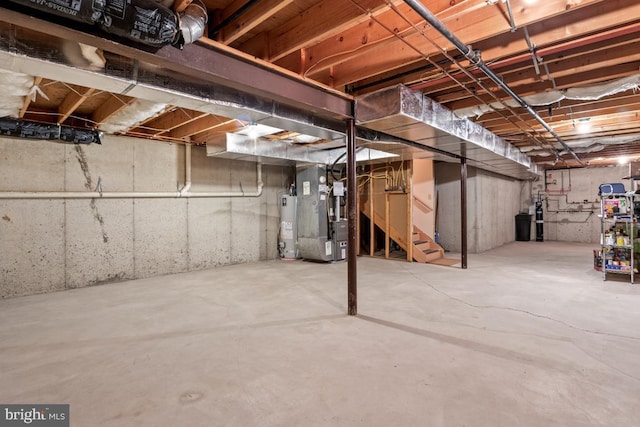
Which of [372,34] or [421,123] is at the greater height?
[372,34]

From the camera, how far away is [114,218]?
4590 mm

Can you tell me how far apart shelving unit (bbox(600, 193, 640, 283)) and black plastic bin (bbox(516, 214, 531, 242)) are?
524cm

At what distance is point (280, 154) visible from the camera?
523 centimetres

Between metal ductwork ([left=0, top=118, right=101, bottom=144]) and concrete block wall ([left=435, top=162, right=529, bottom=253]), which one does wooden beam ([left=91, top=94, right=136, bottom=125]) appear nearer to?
metal ductwork ([left=0, top=118, right=101, bottom=144])

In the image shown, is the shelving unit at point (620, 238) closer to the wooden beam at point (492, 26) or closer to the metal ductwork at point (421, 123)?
the metal ductwork at point (421, 123)

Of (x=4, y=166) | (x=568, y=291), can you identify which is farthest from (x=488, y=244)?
(x=4, y=166)

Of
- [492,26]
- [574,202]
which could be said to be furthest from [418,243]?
[574,202]

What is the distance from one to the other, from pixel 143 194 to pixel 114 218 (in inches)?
19.6

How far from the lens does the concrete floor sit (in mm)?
1670

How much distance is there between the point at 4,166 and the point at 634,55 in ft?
20.2

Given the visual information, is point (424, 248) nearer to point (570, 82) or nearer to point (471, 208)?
point (471, 208)

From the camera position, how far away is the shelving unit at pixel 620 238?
439 cm

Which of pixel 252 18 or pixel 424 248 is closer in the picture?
pixel 252 18

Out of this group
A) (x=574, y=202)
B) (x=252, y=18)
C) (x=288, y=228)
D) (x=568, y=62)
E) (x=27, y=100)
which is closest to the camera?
(x=252, y=18)
